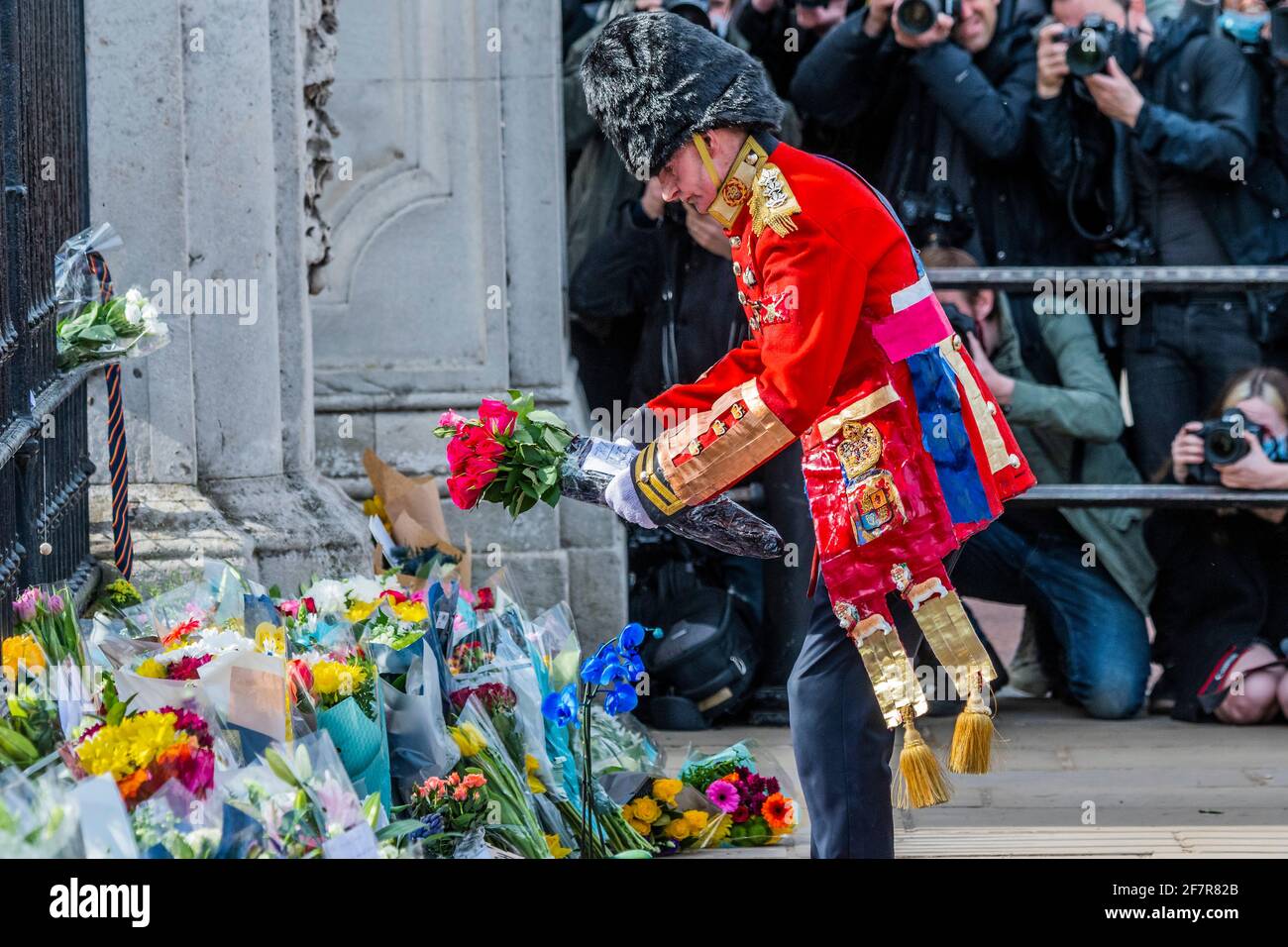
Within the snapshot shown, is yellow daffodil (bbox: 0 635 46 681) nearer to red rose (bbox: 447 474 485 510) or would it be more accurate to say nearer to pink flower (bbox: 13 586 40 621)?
pink flower (bbox: 13 586 40 621)

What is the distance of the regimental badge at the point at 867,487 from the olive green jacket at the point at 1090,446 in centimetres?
256

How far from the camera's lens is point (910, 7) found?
5414mm

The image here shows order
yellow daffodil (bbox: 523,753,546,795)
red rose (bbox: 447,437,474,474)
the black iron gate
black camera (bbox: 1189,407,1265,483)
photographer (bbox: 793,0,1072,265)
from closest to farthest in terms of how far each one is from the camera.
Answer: red rose (bbox: 447,437,474,474) → the black iron gate → yellow daffodil (bbox: 523,753,546,795) → black camera (bbox: 1189,407,1265,483) → photographer (bbox: 793,0,1072,265)

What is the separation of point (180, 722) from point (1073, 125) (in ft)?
12.3

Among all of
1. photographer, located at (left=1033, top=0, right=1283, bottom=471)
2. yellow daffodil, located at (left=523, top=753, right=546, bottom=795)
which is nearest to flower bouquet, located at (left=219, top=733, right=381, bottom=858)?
yellow daffodil, located at (left=523, top=753, right=546, bottom=795)

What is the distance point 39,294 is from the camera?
3.72 m

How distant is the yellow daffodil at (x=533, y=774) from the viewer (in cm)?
375

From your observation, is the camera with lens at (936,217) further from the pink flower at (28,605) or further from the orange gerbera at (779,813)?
the pink flower at (28,605)

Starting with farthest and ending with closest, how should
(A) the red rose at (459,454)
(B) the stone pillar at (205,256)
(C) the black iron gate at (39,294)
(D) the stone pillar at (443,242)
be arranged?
(D) the stone pillar at (443,242), (B) the stone pillar at (205,256), (C) the black iron gate at (39,294), (A) the red rose at (459,454)

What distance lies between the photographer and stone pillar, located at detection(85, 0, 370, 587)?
4.50 meters

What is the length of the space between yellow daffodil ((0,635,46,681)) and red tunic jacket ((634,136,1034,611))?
108 cm

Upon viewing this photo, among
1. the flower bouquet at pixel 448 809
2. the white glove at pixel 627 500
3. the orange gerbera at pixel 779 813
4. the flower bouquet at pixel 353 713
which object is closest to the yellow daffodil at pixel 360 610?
the flower bouquet at pixel 353 713

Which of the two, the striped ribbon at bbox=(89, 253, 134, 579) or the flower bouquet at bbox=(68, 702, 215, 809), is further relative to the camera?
the striped ribbon at bbox=(89, 253, 134, 579)
